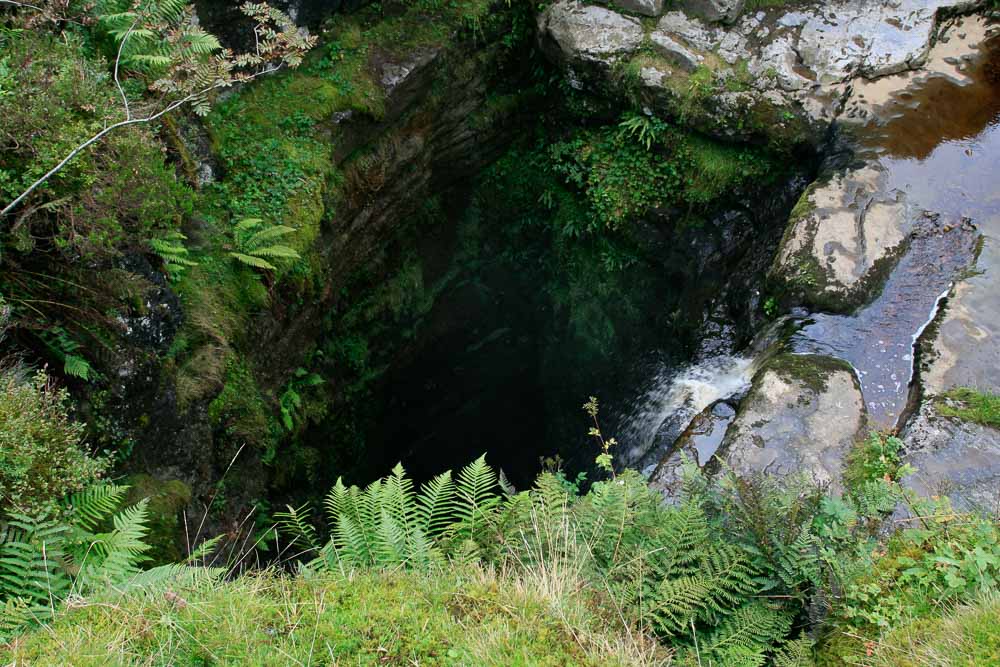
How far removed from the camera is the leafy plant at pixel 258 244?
664cm

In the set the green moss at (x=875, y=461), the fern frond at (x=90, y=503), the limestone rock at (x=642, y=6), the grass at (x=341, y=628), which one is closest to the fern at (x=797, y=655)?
the grass at (x=341, y=628)

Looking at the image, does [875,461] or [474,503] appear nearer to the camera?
[474,503]

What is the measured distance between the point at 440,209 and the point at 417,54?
2568 millimetres

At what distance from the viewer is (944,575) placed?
11.1 feet

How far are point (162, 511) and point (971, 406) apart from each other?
7.01 metres

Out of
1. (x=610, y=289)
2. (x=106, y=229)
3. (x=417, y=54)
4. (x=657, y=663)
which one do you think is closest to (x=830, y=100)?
(x=610, y=289)

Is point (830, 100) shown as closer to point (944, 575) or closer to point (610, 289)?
point (610, 289)

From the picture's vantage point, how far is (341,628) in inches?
124

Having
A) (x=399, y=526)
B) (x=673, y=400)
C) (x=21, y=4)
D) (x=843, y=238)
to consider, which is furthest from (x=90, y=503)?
(x=843, y=238)

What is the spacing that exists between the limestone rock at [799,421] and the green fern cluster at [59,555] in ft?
15.2

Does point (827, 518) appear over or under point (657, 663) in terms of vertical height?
over

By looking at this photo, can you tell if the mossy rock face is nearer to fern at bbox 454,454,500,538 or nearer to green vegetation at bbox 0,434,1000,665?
green vegetation at bbox 0,434,1000,665

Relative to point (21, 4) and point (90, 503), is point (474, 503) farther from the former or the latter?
point (21, 4)

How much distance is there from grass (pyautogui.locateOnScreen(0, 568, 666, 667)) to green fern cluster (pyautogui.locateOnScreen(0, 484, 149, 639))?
12.6 inches
